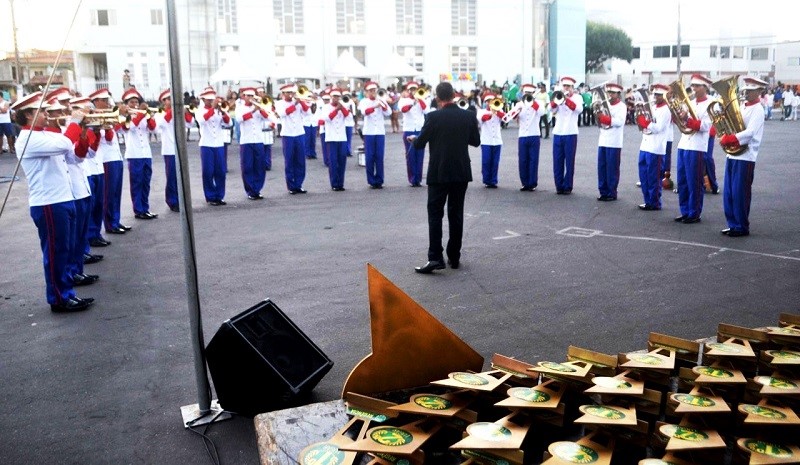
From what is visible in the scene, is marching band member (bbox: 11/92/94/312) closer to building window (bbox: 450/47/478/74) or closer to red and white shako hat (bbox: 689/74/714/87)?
red and white shako hat (bbox: 689/74/714/87)

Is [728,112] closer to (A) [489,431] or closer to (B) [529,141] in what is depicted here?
(B) [529,141]

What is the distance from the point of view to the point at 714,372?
3961mm

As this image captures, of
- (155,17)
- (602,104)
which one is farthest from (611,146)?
(155,17)

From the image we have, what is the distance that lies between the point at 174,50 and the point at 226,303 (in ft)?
11.3

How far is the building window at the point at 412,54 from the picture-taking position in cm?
4478

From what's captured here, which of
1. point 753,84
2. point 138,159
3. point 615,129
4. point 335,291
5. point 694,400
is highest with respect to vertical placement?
point 753,84

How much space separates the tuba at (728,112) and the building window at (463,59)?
37.1 meters

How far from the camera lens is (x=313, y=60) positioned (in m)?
43.4

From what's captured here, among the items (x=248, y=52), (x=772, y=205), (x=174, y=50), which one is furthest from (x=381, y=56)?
(x=174, y=50)

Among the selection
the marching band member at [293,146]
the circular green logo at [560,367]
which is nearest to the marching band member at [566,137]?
the marching band member at [293,146]

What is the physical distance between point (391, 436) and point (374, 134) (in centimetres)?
1182

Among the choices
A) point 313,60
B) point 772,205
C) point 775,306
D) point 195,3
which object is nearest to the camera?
point 775,306

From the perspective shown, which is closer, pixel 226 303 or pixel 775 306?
pixel 775 306

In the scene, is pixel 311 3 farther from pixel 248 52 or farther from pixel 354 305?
pixel 354 305
